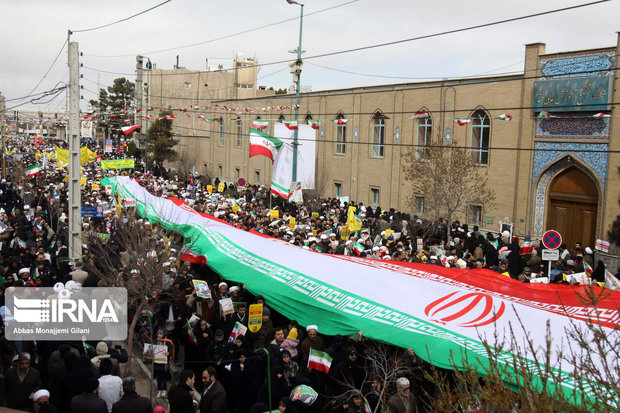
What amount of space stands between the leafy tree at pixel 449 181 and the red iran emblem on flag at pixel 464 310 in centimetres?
1197

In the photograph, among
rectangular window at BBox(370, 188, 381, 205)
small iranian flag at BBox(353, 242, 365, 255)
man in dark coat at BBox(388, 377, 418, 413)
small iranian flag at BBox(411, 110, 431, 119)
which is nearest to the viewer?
man in dark coat at BBox(388, 377, 418, 413)

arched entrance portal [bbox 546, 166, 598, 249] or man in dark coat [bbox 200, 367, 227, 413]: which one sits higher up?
arched entrance portal [bbox 546, 166, 598, 249]

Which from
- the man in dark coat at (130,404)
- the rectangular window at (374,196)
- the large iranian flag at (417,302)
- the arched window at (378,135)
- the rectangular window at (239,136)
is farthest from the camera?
the rectangular window at (239,136)

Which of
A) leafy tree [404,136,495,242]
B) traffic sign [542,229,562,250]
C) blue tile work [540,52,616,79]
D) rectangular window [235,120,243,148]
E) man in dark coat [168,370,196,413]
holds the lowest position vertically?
man in dark coat [168,370,196,413]

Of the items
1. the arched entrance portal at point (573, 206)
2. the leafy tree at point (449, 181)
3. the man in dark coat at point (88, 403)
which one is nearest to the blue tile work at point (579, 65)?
the arched entrance portal at point (573, 206)

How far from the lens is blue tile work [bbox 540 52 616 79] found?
20781 millimetres

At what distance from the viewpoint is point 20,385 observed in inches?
307

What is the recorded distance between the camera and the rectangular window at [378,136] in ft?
106

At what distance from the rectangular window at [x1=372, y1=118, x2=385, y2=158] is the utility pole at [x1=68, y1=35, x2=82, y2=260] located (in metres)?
19.6

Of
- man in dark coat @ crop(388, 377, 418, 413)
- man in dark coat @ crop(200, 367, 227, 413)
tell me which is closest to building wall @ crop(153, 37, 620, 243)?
man in dark coat @ crop(388, 377, 418, 413)

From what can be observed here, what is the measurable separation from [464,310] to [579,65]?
16277 millimetres

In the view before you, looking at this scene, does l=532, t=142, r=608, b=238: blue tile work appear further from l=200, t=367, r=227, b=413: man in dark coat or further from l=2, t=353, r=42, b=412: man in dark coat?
l=2, t=353, r=42, b=412: man in dark coat

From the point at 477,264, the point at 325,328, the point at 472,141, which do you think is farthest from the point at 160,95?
the point at 325,328

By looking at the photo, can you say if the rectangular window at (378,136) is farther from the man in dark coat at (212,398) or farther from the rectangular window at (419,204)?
the man in dark coat at (212,398)
